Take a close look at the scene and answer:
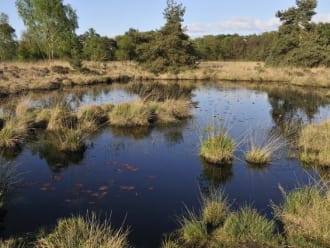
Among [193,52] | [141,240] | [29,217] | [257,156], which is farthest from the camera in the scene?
[193,52]

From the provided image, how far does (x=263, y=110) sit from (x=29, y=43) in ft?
121

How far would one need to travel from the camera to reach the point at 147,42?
42.2 m

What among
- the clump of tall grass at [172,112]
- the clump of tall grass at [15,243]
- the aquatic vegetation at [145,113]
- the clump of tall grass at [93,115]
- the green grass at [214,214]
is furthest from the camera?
the clump of tall grass at [172,112]

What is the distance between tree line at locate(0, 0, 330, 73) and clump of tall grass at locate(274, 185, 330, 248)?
2926cm

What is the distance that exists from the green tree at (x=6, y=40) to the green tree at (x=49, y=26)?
131 inches

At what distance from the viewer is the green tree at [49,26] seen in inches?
1770

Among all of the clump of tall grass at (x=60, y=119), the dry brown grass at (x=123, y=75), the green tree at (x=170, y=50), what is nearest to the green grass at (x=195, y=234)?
the clump of tall grass at (x=60, y=119)

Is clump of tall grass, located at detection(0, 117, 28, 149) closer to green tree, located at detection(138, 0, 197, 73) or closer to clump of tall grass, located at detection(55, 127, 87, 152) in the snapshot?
clump of tall grass, located at detection(55, 127, 87, 152)

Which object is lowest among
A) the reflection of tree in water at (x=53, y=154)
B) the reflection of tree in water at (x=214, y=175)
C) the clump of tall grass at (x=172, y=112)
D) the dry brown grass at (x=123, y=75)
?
the reflection of tree in water at (x=214, y=175)

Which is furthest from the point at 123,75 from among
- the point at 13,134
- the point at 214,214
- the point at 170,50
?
the point at 214,214

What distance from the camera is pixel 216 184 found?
26.6ft

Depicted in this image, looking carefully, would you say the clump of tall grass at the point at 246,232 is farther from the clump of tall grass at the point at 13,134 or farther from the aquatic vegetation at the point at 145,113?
the aquatic vegetation at the point at 145,113

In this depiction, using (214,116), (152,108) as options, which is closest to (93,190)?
(152,108)

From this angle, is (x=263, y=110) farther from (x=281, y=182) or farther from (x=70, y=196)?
(x=70, y=196)
